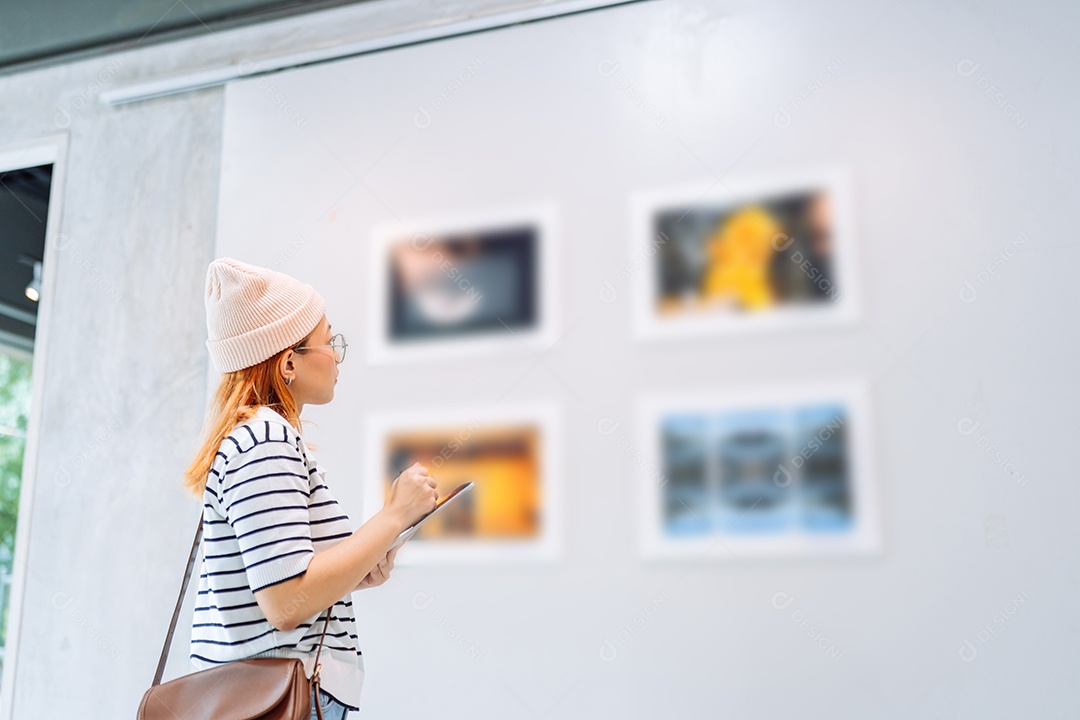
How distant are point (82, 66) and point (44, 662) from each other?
1.99 meters

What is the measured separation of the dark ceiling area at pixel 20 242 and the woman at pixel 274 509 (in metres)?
2.51

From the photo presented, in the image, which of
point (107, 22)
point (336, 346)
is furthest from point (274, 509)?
point (107, 22)

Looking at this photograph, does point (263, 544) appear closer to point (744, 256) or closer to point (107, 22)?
point (744, 256)

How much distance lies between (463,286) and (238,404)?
1.33 metres

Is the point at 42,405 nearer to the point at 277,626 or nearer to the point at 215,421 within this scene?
the point at 215,421

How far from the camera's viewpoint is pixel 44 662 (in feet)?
10.1

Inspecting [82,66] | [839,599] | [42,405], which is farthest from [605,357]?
[82,66]

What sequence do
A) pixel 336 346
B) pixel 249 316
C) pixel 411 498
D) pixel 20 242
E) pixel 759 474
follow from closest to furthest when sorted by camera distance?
pixel 411 498 < pixel 249 316 < pixel 336 346 < pixel 759 474 < pixel 20 242

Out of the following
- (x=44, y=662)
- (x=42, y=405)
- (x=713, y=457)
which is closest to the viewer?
(x=713, y=457)

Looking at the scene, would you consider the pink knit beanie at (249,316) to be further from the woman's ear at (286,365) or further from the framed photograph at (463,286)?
the framed photograph at (463,286)

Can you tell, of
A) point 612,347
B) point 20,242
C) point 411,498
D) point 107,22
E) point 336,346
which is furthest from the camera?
point 20,242

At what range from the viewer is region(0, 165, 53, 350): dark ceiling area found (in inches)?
147

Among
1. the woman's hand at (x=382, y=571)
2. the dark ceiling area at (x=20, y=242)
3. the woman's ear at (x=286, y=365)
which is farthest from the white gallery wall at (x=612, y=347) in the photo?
the woman's ear at (x=286, y=365)

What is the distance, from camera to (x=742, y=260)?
2580mm
